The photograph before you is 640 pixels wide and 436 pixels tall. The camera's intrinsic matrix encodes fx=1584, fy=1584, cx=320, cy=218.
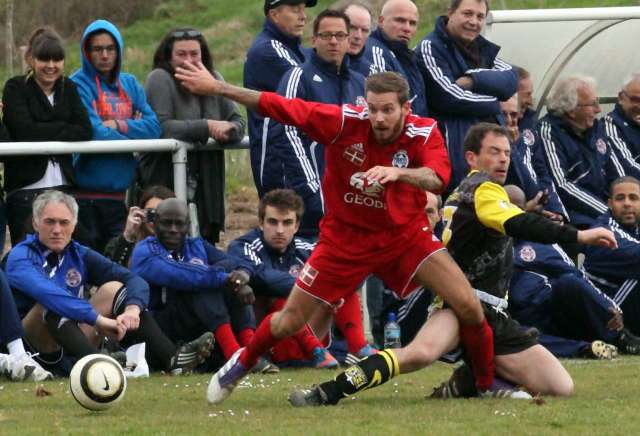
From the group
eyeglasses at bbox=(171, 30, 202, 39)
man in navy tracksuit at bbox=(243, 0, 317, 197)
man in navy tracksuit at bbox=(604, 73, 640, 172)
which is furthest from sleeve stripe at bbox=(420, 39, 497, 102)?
eyeglasses at bbox=(171, 30, 202, 39)

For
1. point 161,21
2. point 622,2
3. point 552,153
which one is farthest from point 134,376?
point 161,21

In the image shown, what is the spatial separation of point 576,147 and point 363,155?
5.07 metres

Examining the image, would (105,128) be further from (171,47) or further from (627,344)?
(627,344)

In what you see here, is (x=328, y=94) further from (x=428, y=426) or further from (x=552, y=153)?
(x=428, y=426)

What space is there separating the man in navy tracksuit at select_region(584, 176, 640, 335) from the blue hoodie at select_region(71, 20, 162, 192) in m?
3.87

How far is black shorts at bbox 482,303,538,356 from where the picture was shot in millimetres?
9719

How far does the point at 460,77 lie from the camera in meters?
13.4

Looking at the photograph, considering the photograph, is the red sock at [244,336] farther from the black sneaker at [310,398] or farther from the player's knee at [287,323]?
the black sneaker at [310,398]

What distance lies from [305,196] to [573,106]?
114 inches

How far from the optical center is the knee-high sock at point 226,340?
11.7 metres

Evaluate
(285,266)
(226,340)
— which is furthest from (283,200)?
(226,340)

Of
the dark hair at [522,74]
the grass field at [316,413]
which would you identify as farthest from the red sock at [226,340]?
the dark hair at [522,74]

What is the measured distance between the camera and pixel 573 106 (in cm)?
1391

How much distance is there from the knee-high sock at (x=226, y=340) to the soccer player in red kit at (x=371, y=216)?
2157 millimetres
